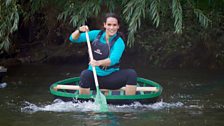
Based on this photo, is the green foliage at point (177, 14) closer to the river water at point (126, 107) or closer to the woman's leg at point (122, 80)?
the woman's leg at point (122, 80)

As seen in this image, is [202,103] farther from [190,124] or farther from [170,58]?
[170,58]

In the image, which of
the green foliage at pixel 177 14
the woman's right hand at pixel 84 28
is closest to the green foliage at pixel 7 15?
the woman's right hand at pixel 84 28

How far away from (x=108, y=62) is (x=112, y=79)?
0.33 metres

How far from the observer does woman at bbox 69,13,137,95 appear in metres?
7.02

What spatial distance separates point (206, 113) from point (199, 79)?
117 inches

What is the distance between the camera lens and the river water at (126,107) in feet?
20.6

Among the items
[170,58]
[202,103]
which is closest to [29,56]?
[170,58]

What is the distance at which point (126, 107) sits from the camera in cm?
688

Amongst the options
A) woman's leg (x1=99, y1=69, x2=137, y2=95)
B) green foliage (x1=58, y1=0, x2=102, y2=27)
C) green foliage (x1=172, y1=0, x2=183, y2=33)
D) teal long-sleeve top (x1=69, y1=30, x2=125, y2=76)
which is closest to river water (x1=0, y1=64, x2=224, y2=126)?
woman's leg (x1=99, y1=69, x2=137, y2=95)

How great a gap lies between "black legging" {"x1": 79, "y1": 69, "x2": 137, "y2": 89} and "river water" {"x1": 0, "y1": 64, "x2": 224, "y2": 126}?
1.14 ft

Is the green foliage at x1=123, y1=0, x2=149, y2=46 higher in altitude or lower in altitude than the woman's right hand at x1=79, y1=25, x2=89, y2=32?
higher

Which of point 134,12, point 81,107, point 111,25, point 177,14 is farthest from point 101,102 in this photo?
point 177,14

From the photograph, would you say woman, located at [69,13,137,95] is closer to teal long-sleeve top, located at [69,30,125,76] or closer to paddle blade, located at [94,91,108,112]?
teal long-sleeve top, located at [69,30,125,76]

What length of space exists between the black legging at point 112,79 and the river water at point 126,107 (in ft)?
1.14
